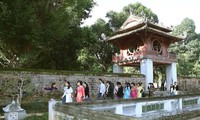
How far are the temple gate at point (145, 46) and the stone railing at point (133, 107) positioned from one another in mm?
13731

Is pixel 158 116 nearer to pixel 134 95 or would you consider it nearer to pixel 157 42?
pixel 134 95

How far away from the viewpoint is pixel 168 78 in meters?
28.6

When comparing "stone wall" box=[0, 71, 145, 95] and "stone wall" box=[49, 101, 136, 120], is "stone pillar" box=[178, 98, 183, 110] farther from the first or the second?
"stone wall" box=[0, 71, 145, 95]

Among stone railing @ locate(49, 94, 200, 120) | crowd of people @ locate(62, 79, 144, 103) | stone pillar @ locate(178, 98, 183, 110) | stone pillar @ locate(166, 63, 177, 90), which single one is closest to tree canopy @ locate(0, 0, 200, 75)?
crowd of people @ locate(62, 79, 144, 103)

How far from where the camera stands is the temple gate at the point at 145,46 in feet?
85.3

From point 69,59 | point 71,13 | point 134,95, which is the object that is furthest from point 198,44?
point 134,95

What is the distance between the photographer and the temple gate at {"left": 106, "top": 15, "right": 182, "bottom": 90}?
2600 cm

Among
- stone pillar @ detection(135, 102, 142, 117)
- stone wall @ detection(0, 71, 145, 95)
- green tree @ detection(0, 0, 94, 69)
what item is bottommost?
stone pillar @ detection(135, 102, 142, 117)

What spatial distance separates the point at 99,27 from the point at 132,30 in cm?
897

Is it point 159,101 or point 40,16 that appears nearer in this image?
point 159,101

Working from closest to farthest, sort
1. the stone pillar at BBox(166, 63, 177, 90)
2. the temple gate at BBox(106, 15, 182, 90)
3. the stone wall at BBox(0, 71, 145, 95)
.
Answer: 1. the stone wall at BBox(0, 71, 145, 95)
2. the temple gate at BBox(106, 15, 182, 90)
3. the stone pillar at BBox(166, 63, 177, 90)

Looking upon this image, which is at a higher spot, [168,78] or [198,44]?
[198,44]

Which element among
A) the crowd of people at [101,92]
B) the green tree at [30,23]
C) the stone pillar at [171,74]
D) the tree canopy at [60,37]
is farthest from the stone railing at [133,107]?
the stone pillar at [171,74]

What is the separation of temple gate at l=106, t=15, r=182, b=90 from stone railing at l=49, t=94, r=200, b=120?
45.0ft
